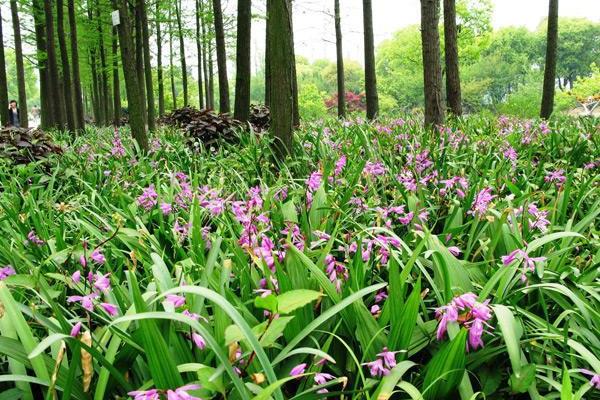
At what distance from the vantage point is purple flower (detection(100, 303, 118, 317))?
4.69 ft

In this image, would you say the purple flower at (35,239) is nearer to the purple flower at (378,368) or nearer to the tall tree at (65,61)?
the purple flower at (378,368)

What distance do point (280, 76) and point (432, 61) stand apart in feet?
11.9

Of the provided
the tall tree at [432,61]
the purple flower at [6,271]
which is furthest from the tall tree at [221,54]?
the purple flower at [6,271]

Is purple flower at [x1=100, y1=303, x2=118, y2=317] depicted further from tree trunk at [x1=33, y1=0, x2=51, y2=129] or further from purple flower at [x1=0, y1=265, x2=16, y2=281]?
tree trunk at [x1=33, y1=0, x2=51, y2=129]

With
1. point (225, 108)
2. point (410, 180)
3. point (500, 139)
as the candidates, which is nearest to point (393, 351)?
point (410, 180)

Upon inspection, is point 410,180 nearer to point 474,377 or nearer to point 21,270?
point 474,377

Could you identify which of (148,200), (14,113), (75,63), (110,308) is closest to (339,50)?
(75,63)

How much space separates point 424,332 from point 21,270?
5.37ft

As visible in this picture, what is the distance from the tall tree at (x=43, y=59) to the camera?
14820 mm

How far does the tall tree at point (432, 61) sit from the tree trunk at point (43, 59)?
12.1 m

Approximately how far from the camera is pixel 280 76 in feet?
15.0

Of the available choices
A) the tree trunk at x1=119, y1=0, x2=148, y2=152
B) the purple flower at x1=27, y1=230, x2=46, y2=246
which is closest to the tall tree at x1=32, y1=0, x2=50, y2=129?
the tree trunk at x1=119, y1=0, x2=148, y2=152

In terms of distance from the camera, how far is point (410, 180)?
3.22 m

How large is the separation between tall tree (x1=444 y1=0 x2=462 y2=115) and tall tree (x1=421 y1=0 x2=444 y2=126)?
260 centimetres
